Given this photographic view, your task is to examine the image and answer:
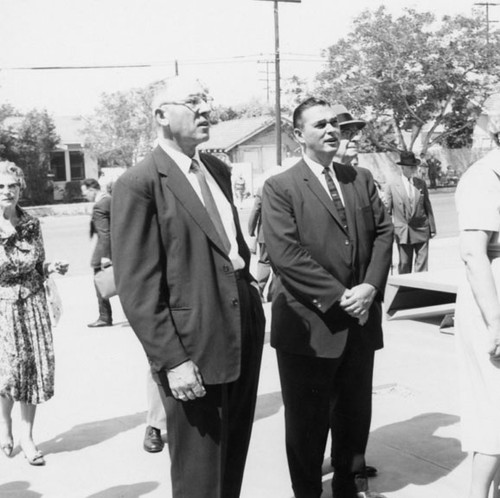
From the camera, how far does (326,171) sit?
4.04 meters

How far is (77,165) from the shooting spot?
186ft

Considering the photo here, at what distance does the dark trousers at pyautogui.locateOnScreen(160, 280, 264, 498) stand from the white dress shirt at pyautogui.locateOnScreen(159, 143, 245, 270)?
0.11m

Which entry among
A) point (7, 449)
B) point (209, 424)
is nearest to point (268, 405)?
point (7, 449)

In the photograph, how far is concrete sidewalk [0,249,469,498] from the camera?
438cm

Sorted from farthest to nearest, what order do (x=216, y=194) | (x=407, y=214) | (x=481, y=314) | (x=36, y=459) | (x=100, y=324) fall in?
(x=407, y=214) < (x=100, y=324) < (x=36, y=459) < (x=481, y=314) < (x=216, y=194)

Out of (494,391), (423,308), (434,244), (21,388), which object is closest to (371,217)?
(494,391)

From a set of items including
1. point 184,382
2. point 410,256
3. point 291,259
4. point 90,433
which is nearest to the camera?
point 184,382

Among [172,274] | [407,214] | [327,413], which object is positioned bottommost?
[327,413]

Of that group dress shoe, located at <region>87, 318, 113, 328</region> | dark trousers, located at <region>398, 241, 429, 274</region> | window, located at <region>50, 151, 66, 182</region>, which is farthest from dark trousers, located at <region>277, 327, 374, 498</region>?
window, located at <region>50, 151, 66, 182</region>

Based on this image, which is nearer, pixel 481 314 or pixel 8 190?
pixel 481 314

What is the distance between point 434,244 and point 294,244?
13060mm

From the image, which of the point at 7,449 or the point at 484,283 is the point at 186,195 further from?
the point at 7,449

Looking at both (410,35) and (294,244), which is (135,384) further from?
(410,35)

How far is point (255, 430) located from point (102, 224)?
373 cm
